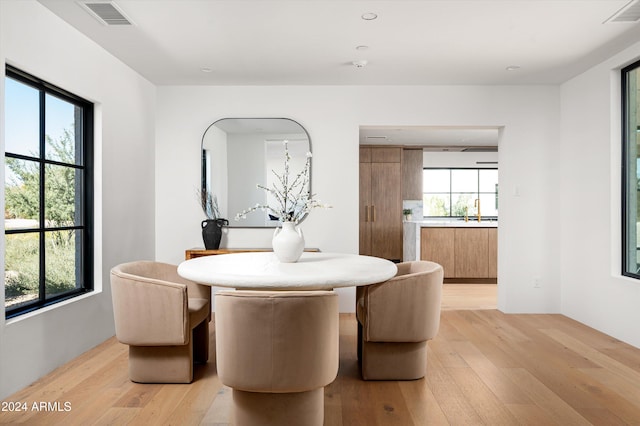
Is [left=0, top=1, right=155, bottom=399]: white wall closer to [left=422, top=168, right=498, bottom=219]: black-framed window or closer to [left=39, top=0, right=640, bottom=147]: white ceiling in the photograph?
[left=39, top=0, right=640, bottom=147]: white ceiling

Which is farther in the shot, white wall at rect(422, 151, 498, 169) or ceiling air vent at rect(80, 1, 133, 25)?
white wall at rect(422, 151, 498, 169)

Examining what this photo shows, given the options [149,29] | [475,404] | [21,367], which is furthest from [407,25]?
[21,367]

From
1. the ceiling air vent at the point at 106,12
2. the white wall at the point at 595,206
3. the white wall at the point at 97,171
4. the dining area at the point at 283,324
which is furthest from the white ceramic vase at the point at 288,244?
A: the white wall at the point at 595,206

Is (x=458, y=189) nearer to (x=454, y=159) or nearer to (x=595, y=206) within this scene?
(x=454, y=159)

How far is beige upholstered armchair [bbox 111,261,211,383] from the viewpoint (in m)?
2.53

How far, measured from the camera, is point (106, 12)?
2.85 m

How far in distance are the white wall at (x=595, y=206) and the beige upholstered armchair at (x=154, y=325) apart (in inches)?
132

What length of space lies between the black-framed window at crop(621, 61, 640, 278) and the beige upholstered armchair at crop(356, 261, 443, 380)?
80.1 inches

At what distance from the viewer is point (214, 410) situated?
7.67 feet

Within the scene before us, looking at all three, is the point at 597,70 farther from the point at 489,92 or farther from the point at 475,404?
the point at 475,404

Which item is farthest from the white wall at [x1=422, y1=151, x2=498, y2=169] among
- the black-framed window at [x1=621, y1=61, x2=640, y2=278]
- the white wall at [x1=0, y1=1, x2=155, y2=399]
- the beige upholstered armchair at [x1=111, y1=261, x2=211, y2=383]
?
the beige upholstered armchair at [x1=111, y1=261, x2=211, y2=383]

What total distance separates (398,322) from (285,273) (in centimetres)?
75

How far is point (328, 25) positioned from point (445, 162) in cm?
563

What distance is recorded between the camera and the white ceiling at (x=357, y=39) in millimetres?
2824
